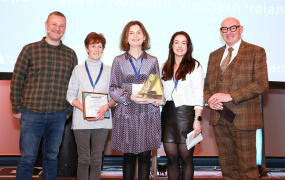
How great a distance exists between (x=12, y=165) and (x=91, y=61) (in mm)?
3293

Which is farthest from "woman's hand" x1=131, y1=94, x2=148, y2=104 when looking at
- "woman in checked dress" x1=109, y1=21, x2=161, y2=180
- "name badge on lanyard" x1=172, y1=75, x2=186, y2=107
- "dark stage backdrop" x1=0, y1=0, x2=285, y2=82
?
"dark stage backdrop" x1=0, y1=0, x2=285, y2=82

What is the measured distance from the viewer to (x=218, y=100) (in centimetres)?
283

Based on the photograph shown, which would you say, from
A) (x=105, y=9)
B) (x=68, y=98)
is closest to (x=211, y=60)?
(x=68, y=98)

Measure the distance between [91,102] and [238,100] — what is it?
4.33ft

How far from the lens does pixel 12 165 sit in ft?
17.8

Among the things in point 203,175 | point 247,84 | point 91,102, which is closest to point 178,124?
point 247,84

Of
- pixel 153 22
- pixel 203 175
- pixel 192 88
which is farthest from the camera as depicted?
pixel 203 175

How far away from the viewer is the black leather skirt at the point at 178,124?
9.23 ft

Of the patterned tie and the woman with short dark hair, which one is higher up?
the patterned tie

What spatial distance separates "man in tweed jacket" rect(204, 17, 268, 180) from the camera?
2.84m

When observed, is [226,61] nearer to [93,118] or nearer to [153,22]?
[93,118]

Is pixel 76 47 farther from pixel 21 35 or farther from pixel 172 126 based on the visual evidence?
pixel 172 126

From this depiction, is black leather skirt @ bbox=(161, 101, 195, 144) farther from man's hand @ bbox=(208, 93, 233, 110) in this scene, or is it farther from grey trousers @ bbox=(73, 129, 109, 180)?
grey trousers @ bbox=(73, 129, 109, 180)

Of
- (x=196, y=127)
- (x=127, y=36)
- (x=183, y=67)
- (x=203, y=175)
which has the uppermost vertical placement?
(x=127, y=36)
